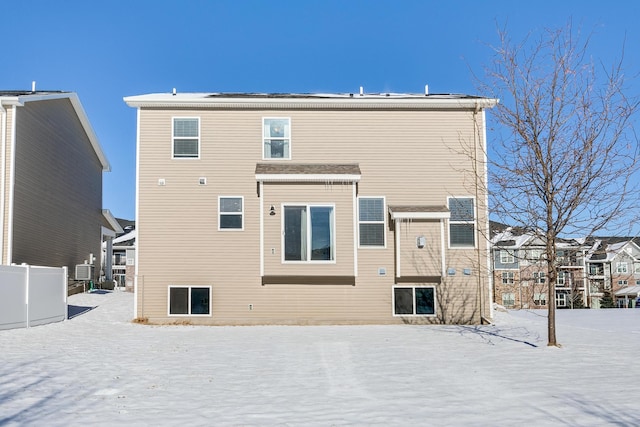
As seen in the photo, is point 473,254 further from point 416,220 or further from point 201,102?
point 201,102

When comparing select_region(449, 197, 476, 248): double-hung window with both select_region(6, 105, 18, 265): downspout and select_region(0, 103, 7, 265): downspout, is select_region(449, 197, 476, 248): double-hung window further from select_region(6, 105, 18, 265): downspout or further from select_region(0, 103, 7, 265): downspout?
select_region(0, 103, 7, 265): downspout

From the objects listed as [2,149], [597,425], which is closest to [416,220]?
[597,425]

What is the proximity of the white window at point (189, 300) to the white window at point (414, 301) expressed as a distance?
4.98 meters

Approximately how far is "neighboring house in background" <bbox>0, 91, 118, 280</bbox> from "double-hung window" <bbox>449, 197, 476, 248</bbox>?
12166mm

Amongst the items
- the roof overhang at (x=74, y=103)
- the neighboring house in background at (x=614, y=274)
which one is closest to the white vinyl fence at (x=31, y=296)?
the roof overhang at (x=74, y=103)

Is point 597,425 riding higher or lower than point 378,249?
lower

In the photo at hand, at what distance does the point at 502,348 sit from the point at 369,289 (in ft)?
17.6

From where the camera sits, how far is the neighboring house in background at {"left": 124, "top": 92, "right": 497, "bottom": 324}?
636 inches

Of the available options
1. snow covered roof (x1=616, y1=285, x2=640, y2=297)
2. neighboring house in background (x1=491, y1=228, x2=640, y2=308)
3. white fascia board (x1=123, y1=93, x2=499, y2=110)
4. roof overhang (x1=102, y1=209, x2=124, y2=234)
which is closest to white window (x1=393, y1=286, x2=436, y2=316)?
white fascia board (x1=123, y1=93, x2=499, y2=110)

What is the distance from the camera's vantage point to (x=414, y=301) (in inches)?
653

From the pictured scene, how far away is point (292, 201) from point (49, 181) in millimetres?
9384

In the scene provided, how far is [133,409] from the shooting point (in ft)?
22.1

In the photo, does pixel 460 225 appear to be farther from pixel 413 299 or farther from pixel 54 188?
pixel 54 188

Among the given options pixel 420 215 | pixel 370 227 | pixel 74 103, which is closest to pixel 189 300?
pixel 370 227
